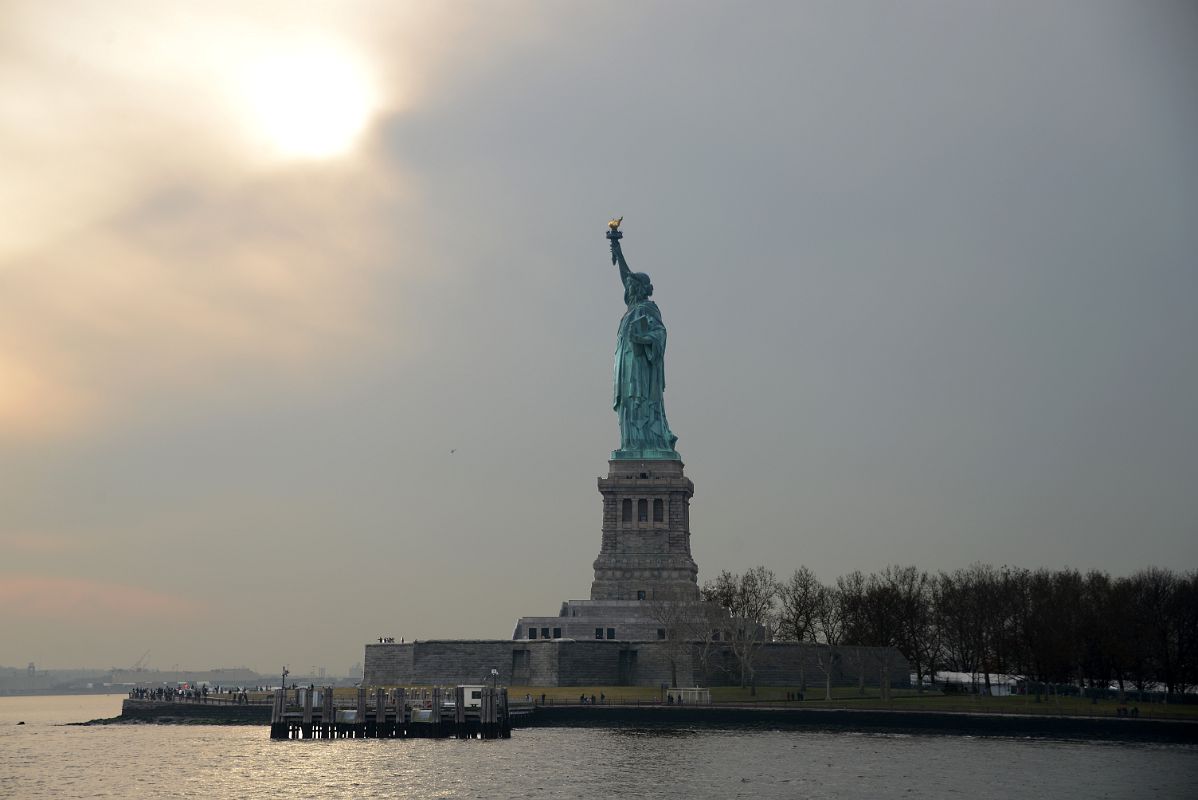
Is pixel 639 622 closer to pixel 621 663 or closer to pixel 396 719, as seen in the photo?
pixel 621 663

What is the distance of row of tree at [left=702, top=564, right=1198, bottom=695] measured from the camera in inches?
3701

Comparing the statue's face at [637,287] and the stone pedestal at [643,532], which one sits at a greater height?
the statue's face at [637,287]

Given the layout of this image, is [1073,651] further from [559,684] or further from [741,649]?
[559,684]

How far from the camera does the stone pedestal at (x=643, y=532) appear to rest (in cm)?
10656

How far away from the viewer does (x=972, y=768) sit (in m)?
64.4

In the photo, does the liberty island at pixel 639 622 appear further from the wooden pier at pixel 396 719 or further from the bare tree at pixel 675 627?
the wooden pier at pixel 396 719

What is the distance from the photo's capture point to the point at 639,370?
112438 mm

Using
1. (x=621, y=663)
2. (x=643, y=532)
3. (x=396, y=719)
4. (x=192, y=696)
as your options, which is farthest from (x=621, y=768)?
(x=192, y=696)

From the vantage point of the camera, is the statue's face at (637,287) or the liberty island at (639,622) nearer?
the liberty island at (639,622)

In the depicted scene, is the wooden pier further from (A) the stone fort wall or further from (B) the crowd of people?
(B) the crowd of people

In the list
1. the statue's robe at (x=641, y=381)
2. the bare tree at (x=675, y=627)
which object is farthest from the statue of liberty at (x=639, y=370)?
the bare tree at (x=675, y=627)

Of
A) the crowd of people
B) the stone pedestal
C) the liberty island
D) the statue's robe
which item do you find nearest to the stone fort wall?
the liberty island

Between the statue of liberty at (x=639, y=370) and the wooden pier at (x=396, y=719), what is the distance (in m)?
31.2

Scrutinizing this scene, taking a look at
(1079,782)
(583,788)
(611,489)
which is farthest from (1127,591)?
(583,788)
